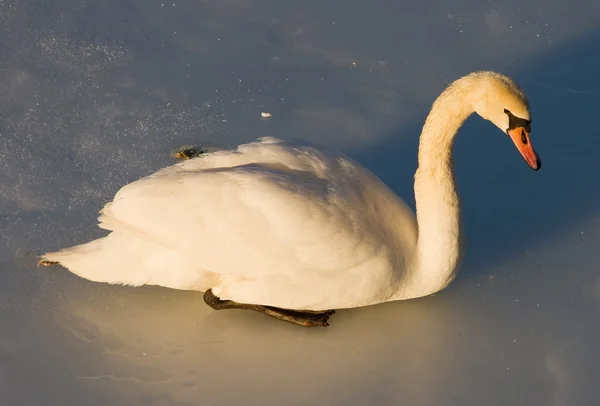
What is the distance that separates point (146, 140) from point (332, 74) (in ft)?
4.80

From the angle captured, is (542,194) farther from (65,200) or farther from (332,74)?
(65,200)

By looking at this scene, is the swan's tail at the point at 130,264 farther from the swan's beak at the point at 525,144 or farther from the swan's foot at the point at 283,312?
the swan's beak at the point at 525,144

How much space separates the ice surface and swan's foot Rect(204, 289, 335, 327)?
0.19ft

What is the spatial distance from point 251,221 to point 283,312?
0.66 metres

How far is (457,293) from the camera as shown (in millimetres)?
5281

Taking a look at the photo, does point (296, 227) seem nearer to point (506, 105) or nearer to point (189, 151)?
point (506, 105)

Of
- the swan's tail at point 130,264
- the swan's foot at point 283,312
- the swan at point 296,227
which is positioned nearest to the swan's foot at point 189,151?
the swan at point 296,227

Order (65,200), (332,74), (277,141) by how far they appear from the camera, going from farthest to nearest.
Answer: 1. (332,74)
2. (65,200)
3. (277,141)

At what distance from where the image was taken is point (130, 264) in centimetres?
490

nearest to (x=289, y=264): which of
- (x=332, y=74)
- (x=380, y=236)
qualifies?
(x=380, y=236)

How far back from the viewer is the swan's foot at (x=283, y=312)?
4.98 m

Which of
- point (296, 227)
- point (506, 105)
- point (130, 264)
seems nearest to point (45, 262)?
point (130, 264)

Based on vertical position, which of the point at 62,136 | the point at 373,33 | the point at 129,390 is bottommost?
the point at 129,390

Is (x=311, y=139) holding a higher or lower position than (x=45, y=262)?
higher
